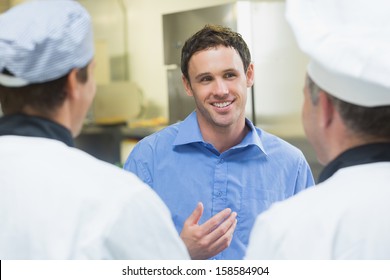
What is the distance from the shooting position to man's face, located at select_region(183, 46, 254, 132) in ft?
4.88

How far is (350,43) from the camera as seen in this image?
0.73 m

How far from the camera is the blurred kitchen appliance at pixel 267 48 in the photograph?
8.07ft

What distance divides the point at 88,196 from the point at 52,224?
7 cm

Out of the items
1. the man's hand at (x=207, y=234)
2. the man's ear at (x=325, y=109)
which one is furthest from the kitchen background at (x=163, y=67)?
the man's ear at (x=325, y=109)

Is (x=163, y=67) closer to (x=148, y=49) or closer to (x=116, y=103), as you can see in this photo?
(x=148, y=49)

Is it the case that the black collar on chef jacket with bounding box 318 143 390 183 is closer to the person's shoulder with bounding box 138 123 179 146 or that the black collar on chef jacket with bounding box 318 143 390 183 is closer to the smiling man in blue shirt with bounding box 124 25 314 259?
the smiling man in blue shirt with bounding box 124 25 314 259

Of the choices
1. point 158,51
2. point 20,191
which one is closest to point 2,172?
point 20,191

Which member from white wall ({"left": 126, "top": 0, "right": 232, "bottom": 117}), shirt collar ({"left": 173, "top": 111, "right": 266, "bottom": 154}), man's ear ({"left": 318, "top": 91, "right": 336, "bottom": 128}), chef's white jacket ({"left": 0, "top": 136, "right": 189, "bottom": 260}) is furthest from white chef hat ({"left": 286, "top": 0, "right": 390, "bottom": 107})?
white wall ({"left": 126, "top": 0, "right": 232, "bottom": 117})

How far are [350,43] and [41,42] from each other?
449mm

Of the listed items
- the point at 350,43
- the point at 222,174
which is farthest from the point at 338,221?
the point at 222,174

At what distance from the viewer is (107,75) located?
353 centimetres

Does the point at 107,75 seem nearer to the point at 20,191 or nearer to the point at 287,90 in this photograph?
the point at 287,90

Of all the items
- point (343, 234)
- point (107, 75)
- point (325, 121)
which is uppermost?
point (325, 121)

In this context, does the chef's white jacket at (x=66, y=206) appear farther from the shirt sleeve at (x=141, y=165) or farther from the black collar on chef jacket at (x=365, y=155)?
the shirt sleeve at (x=141, y=165)
